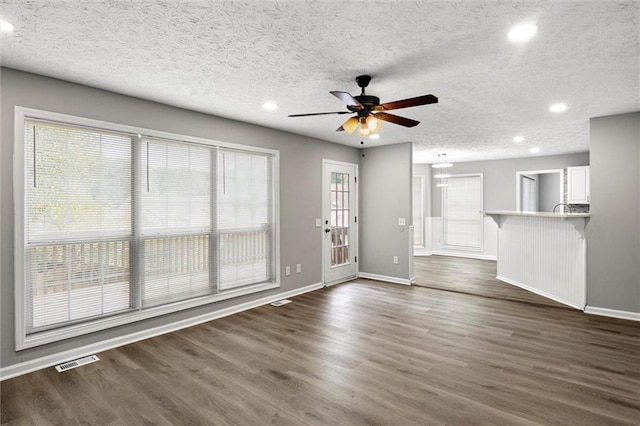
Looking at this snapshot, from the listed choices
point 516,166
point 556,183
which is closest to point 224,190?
point 516,166

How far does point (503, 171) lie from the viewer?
8.37m

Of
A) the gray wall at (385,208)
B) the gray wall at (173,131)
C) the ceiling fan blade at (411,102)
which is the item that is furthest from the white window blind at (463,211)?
the ceiling fan blade at (411,102)

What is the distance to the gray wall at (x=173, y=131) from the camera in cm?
279

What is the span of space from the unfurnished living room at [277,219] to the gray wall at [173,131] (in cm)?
2

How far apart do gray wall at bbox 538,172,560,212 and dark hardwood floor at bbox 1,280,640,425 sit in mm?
7085

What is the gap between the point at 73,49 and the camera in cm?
250

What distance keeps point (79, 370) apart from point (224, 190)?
7.83ft

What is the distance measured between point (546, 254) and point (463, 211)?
399 centimetres

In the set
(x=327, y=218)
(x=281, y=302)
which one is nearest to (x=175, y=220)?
(x=281, y=302)

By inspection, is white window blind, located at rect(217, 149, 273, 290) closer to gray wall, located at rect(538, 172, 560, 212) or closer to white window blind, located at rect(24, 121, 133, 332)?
white window blind, located at rect(24, 121, 133, 332)

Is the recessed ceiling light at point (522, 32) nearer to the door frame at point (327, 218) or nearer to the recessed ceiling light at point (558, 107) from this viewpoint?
the recessed ceiling light at point (558, 107)

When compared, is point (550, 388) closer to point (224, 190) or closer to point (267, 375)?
point (267, 375)

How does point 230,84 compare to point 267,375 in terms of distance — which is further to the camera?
point 230,84

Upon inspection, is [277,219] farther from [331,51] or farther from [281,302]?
[331,51]
